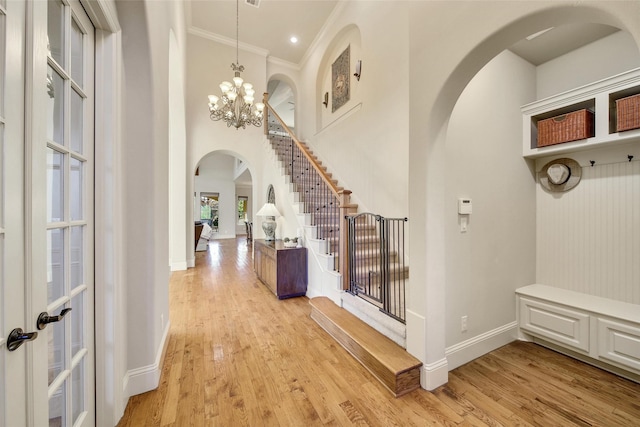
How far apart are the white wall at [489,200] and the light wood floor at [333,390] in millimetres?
417

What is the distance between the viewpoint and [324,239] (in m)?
3.64

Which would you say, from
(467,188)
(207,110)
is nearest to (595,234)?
(467,188)

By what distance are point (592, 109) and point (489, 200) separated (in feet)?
4.21

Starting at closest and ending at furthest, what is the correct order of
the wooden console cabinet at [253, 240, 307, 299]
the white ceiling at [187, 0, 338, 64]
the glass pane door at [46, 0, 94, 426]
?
the glass pane door at [46, 0, 94, 426], the wooden console cabinet at [253, 240, 307, 299], the white ceiling at [187, 0, 338, 64]

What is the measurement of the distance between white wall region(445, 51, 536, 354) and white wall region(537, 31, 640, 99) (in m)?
0.14

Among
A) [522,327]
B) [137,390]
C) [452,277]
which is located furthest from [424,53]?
[137,390]

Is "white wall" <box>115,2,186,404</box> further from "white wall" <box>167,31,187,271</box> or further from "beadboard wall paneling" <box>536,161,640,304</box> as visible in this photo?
"white wall" <box>167,31,187,271</box>

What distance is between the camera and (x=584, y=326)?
7.23 ft

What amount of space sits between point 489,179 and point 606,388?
1.85m

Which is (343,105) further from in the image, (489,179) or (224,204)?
(224,204)

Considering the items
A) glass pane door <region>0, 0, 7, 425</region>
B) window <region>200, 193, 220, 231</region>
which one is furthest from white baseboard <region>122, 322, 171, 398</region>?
window <region>200, 193, 220, 231</region>

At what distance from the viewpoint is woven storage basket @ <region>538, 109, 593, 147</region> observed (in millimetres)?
2289

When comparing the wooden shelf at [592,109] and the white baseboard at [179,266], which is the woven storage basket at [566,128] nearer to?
the wooden shelf at [592,109]

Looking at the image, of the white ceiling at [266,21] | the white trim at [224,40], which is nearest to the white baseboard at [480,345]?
the white ceiling at [266,21]
